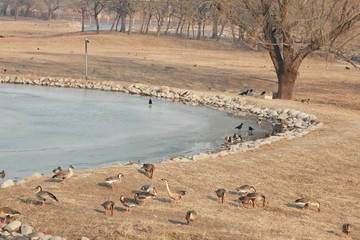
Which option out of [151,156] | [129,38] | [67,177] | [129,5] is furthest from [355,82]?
[129,5]

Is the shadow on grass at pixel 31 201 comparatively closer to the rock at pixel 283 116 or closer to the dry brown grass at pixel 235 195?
the dry brown grass at pixel 235 195

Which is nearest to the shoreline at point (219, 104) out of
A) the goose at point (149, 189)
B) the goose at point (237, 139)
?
the goose at point (237, 139)

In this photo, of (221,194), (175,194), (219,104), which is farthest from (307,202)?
(219,104)

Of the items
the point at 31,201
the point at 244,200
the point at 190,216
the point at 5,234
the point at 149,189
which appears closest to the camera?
the point at 5,234

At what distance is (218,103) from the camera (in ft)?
114

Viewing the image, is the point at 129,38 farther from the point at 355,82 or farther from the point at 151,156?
the point at 151,156

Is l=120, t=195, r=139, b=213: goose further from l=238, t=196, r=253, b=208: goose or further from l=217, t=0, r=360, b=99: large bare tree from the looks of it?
l=217, t=0, r=360, b=99: large bare tree

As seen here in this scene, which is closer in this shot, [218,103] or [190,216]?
[190,216]

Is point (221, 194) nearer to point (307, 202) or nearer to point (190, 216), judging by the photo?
point (307, 202)

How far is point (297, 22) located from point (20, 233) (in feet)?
73.2

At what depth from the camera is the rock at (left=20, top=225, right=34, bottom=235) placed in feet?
38.2

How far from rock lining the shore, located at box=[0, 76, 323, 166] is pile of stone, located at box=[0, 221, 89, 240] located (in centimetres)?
744

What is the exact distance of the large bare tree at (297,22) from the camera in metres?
30.2

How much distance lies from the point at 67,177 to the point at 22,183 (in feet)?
3.23
